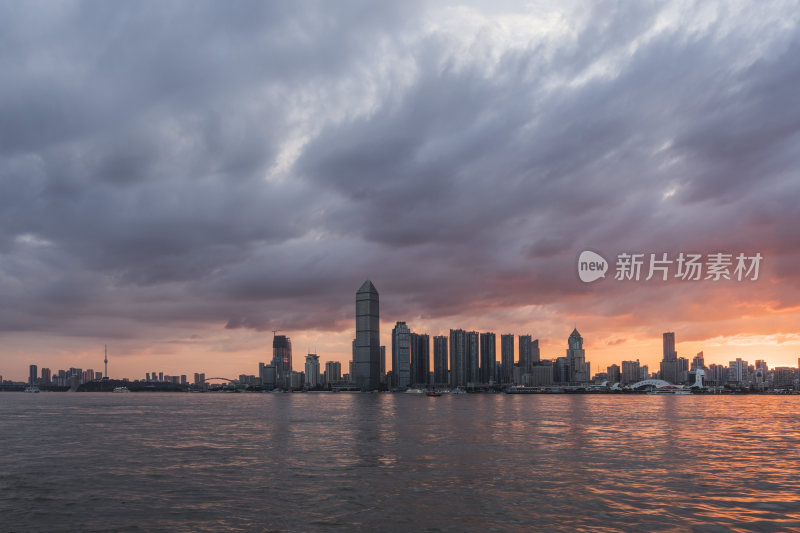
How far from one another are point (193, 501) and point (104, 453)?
111ft

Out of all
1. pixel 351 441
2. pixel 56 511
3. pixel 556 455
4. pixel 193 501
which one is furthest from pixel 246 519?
pixel 351 441

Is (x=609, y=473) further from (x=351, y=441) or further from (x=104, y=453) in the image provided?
(x=104, y=453)

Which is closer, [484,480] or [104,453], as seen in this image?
[484,480]

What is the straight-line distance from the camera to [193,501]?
39000mm

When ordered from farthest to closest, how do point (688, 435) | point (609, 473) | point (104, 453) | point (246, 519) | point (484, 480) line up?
point (688, 435)
point (104, 453)
point (609, 473)
point (484, 480)
point (246, 519)

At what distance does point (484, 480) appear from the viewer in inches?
1810

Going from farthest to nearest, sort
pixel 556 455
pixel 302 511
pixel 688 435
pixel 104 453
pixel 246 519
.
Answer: pixel 688 435 < pixel 104 453 < pixel 556 455 < pixel 302 511 < pixel 246 519

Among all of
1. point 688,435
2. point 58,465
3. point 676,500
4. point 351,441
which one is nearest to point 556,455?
point 676,500

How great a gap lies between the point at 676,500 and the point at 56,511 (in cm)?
4029

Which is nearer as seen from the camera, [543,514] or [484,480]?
[543,514]

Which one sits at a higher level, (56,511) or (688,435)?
(56,511)

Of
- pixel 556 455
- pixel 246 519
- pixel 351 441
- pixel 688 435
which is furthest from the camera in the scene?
pixel 688 435

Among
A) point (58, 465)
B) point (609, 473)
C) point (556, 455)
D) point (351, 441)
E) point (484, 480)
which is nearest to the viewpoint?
point (484, 480)

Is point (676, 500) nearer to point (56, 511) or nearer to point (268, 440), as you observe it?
point (56, 511)
